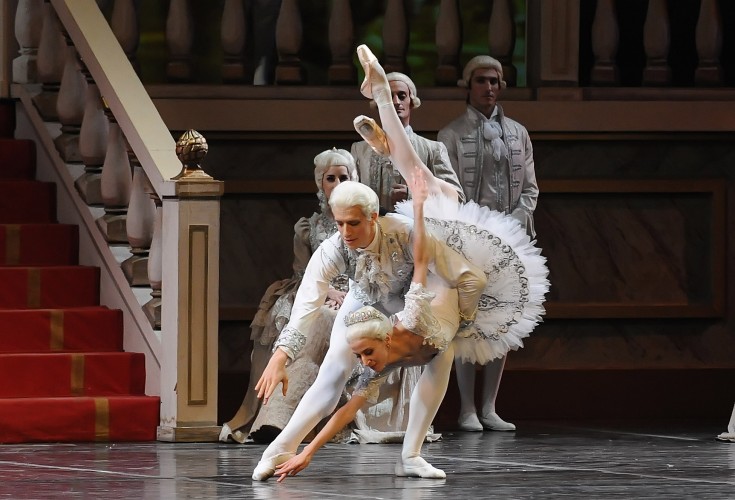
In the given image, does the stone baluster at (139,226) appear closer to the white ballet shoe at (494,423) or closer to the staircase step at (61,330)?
the staircase step at (61,330)

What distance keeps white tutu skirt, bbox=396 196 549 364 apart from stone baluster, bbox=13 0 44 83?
3.31m

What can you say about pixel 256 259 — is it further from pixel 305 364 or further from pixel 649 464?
pixel 649 464

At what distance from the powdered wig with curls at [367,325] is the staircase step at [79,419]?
1.85 m

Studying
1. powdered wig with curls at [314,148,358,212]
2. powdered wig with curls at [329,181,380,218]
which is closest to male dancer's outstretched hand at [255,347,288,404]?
powdered wig with curls at [329,181,380,218]

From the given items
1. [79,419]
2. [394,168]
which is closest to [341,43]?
[394,168]

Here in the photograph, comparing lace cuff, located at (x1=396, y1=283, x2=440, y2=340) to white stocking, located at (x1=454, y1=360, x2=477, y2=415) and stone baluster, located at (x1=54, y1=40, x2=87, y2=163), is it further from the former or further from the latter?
stone baluster, located at (x1=54, y1=40, x2=87, y2=163)

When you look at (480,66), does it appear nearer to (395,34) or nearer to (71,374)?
(395,34)

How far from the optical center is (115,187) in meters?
8.85

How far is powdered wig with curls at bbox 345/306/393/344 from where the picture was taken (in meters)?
6.80

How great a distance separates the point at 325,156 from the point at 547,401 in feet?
7.53

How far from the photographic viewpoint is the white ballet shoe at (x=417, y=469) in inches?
275

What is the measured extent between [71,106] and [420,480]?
318cm

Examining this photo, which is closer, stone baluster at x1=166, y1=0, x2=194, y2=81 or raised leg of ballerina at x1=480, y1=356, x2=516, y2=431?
raised leg of ballerina at x1=480, y1=356, x2=516, y2=431

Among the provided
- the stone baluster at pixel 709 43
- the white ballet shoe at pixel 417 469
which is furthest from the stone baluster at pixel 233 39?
the white ballet shoe at pixel 417 469
